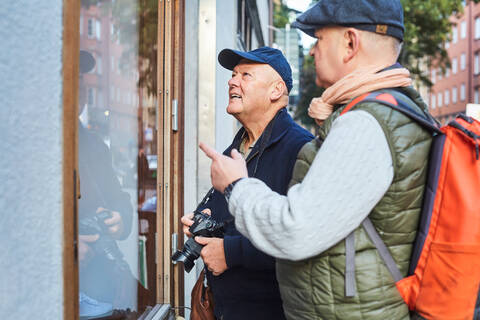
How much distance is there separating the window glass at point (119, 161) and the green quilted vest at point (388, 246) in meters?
1.24

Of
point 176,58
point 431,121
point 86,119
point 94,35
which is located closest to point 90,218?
point 86,119

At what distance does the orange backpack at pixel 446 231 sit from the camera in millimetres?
1333

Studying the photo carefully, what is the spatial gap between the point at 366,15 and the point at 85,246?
1637 mm

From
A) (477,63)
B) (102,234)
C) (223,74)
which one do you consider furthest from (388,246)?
(477,63)

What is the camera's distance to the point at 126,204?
127 inches

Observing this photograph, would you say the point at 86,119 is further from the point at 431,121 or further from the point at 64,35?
the point at 431,121

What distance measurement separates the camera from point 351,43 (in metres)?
1.56

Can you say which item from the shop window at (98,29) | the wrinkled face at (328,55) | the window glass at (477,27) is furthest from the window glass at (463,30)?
the wrinkled face at (328,55)

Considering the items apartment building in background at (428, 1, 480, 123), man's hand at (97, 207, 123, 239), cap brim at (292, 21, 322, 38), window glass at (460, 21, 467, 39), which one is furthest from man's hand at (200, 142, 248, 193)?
window glass at (460, 21, 467, 39)

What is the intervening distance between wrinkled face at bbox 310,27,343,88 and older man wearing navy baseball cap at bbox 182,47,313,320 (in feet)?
1.83

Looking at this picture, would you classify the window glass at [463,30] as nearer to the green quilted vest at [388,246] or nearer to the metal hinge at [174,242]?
the metal hinge at [174,242]

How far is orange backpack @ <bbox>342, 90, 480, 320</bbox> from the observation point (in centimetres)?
133

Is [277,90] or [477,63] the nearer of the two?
[277,90]

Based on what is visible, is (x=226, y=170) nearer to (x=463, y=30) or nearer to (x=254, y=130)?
(x=254, y=130)
